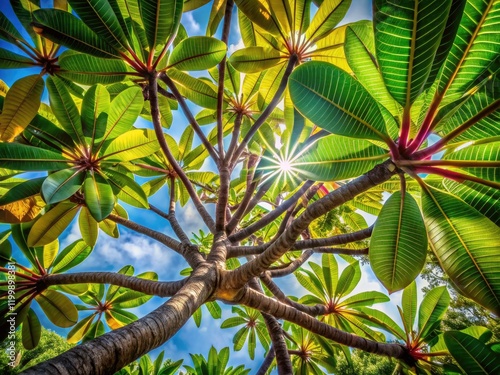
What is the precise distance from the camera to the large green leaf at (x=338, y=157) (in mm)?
1387

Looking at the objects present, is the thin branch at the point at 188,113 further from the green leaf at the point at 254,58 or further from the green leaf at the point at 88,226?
the green leaf at the point at 88,226

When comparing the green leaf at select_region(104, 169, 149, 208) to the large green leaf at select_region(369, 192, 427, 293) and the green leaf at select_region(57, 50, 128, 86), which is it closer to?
the green leaf at select_region(57, 50, 128, 86)

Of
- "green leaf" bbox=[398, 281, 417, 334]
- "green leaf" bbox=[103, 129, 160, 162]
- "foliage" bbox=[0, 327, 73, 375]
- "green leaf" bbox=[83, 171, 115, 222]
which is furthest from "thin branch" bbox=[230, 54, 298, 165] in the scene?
"foliage" bbox=[0, 327, 73, 375]

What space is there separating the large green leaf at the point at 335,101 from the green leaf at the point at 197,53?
1.02 meters

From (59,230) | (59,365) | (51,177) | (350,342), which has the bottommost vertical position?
(350,342)

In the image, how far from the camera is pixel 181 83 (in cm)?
253

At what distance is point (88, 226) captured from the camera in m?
2.69

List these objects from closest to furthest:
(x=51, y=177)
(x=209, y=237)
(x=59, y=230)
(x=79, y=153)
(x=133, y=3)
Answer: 1. (x=51, y=177)
2. (x=133, y=3)
3. (x=79, y=153)
4. (x=59, y=230)
5. (x=209, y=237)

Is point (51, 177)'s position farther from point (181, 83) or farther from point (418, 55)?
point (418, 55)

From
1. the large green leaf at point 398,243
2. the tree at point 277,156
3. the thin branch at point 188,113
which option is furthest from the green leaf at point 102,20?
the large green leaf at point 398,243

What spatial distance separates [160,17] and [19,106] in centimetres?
136

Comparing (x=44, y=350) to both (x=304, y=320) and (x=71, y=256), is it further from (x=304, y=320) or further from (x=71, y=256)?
(x=304, y=320)

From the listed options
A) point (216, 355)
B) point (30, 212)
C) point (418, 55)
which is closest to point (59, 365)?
point (418, 55)

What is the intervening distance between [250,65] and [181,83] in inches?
27.6
